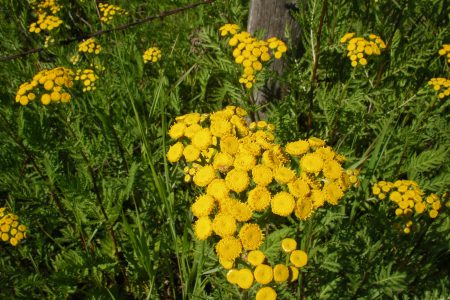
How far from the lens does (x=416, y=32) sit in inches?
149

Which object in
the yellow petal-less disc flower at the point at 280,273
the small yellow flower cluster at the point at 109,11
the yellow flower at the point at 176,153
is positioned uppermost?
the small yellow flower cluster at the point at 109,11

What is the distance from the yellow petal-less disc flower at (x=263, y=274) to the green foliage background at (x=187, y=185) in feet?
0.97

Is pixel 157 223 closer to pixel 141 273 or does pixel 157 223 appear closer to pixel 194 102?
pixel 141 273

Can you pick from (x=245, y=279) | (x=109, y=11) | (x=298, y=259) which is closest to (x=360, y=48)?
(x=298, y=259)

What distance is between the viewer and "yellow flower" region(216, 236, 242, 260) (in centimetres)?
179

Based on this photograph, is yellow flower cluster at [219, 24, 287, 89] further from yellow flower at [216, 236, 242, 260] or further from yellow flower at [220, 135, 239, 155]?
yellow flower at [216, 236, 242, 260]

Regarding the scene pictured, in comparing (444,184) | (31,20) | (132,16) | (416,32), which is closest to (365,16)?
(416,32)

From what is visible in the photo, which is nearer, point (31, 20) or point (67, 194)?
point (67, 194)

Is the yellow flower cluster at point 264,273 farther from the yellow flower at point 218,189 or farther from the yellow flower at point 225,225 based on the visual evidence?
the yellow flower at point 218,189

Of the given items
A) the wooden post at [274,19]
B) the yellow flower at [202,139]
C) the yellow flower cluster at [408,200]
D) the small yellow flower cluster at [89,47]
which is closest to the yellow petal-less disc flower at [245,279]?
the yellow flower at [202,139]

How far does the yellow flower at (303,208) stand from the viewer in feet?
6.19

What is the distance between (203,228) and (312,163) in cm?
74

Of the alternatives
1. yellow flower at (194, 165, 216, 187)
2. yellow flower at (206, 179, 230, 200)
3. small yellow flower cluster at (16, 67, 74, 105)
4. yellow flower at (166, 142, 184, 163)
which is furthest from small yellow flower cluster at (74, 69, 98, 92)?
yellow flower at (206, 179, 230, 200)

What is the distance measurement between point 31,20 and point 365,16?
4874 millimetres
